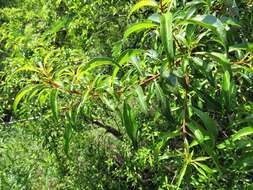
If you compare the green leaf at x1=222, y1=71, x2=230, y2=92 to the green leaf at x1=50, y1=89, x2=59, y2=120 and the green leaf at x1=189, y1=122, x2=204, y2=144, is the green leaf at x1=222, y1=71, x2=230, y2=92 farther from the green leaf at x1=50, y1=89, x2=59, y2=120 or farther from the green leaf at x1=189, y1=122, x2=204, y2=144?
the green leaf at x1=50, y1=89, x2=59, y2=120

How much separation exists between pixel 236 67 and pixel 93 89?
39cm

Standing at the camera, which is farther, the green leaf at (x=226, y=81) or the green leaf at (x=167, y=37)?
the green leaf at (x=226, y=81)

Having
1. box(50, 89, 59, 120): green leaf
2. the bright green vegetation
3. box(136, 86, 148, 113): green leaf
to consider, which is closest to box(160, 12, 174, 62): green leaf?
the bright green vegetation

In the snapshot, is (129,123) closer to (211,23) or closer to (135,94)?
(135,94)

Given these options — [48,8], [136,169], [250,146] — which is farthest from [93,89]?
[48,8]

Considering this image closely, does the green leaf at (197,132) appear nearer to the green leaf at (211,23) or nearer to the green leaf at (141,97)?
the green leaf at (141,97)

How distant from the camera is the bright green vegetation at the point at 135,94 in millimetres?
1090

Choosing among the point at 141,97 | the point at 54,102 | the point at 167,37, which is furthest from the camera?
the point at 54,102

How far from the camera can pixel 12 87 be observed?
2625mm

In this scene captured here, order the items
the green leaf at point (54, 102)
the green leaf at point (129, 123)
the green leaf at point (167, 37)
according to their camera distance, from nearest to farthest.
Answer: the green leaf at point (167, 37) < the green leaf at point (129, 123) < the green leaf at point (54, 102)

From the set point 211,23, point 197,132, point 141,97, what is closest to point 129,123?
point 141,97

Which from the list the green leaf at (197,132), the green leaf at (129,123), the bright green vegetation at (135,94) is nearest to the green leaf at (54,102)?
the bright green vegetation at (135,94)

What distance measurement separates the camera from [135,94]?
3.69 feet

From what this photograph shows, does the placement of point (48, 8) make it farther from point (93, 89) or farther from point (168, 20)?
point (168, 20)
